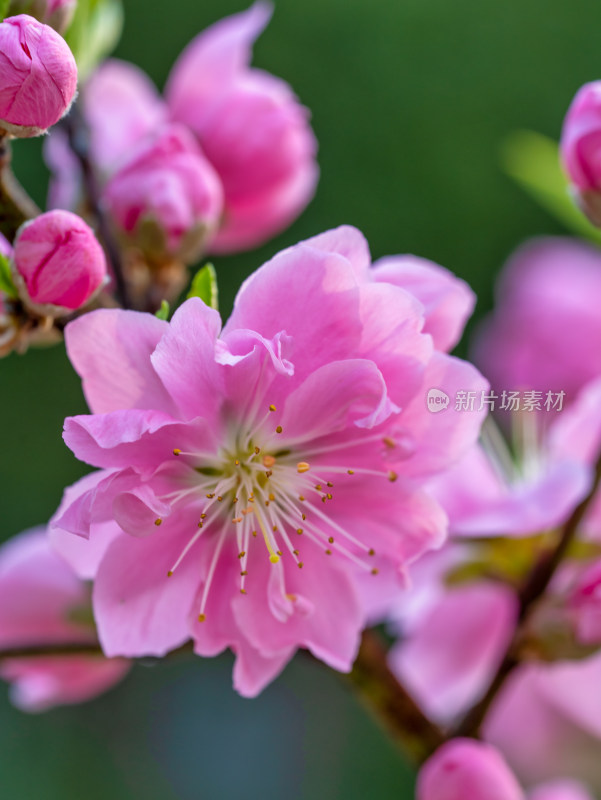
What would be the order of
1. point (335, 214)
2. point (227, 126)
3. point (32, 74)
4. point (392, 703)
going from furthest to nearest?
point (335, 214), point (227, 126), point (392, 703), point (32, 74)

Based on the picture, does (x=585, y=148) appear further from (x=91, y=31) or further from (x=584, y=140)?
(x=91, y=31)

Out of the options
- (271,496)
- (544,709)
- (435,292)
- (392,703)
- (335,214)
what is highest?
(435,292)

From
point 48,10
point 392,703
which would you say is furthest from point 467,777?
point 48,10

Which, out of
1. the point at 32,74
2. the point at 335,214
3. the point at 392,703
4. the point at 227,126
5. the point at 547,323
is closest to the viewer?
the point at 32,74

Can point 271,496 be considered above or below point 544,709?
above

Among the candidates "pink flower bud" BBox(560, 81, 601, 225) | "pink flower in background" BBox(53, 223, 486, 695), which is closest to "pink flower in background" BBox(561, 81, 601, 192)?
"pink flower bud" BBox(560, 81, 601, 225)

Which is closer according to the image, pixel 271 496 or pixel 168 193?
pixel 271 496

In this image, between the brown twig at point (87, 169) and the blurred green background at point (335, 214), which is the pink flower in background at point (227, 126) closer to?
the brown twig at point (87, 169)
